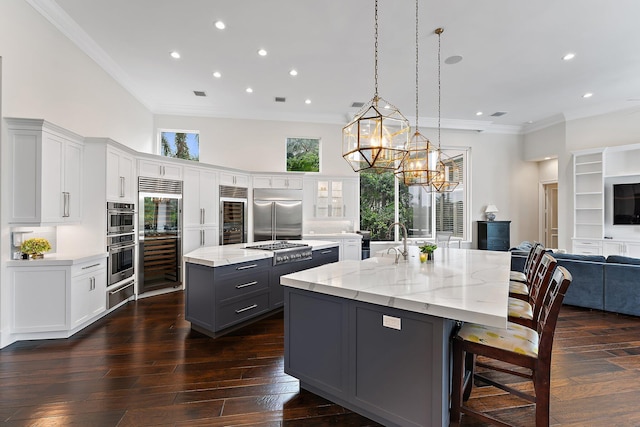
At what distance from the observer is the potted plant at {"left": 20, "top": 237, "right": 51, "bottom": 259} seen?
120 inches

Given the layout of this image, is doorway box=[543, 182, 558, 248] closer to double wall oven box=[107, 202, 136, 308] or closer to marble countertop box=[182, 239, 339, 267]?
marble countertop box=[182, 239, 339, 267]

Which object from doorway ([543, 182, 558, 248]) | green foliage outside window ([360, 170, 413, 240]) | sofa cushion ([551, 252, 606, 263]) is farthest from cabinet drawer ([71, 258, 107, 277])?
doorway ([543, 182, 558, 248])

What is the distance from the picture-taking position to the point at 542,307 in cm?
192

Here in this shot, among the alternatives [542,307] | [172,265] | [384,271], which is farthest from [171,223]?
[542,307]

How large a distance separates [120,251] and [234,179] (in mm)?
2416

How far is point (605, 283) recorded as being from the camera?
151 inches

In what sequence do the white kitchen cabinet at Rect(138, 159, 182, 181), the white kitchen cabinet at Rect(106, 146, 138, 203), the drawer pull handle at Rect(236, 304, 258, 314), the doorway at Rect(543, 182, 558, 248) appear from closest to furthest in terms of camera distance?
1. the drawer pull handle at Rect(236, 304, 258, 314)
2. the white kitchen cabinet at Rect(106, 146, 138, 203)
3. the white kitchen cabinet at Rect(138, 159, 182, 181)
4. the doorway at Rect(543, 182, 558, 248)

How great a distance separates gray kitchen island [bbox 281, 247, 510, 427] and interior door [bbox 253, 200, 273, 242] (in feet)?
12.5

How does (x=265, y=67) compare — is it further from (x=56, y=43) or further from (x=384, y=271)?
(x=384, y=271)

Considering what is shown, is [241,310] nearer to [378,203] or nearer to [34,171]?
[34,171]

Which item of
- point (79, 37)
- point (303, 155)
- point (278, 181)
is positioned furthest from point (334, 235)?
point (79, 37)

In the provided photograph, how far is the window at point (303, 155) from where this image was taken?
6891mm

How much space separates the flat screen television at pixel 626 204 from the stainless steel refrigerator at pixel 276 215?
672cm

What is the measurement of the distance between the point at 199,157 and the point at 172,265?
2533mm
